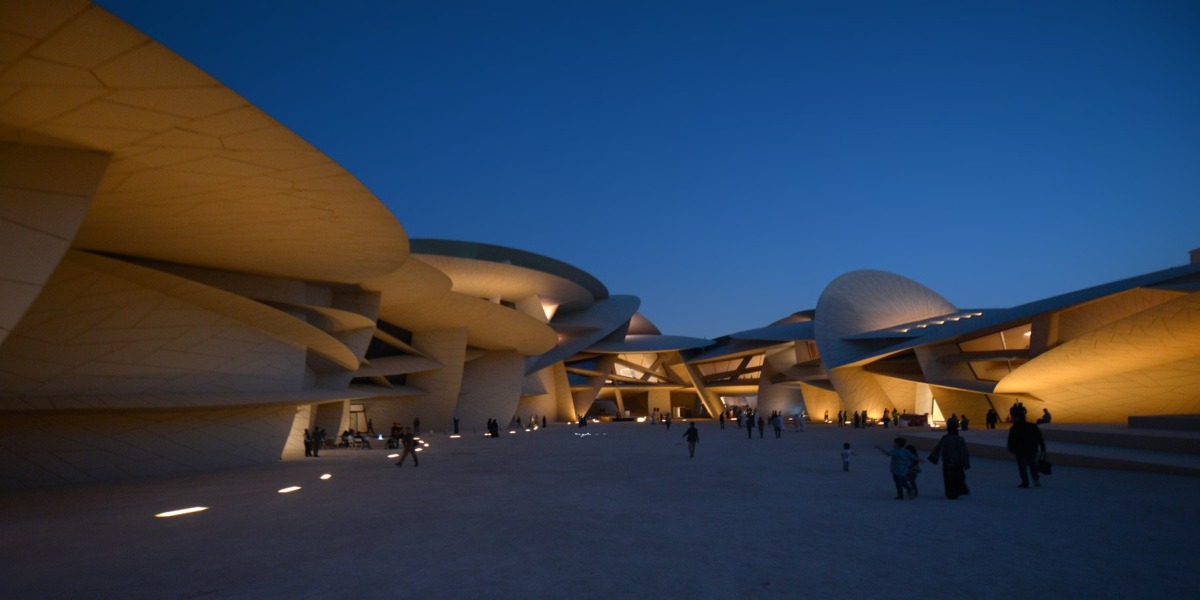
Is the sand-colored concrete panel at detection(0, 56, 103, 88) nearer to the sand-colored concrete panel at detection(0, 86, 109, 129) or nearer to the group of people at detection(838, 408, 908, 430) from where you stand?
the sand-colored concrete panel at detection(0, 86, 109, 129)

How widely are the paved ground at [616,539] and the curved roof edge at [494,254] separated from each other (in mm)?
20414

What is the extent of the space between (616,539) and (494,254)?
27.8 meters

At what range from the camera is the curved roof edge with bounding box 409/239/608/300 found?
30.8m

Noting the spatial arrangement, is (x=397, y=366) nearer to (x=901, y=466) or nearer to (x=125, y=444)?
→ (x=125, y=444)

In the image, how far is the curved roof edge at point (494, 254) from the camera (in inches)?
1214

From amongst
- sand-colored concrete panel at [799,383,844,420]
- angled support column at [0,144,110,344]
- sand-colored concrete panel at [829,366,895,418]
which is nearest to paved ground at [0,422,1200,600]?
angled support column at [0,144,110,344]

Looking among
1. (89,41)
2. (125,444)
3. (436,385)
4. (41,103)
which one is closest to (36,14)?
(89,41)

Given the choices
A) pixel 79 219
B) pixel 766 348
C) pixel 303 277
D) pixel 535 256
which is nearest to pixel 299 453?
pixel 303 277

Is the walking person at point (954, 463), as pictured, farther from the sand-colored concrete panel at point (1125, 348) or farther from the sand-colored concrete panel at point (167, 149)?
the sand-colored concrete panel at point (1125, 348)

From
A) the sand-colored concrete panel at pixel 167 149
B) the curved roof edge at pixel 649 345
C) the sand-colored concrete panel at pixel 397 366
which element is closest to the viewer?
the sand-colored concrete panel at pixel 167 149

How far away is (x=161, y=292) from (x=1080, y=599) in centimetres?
1407

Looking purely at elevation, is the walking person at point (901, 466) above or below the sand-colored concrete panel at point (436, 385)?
below

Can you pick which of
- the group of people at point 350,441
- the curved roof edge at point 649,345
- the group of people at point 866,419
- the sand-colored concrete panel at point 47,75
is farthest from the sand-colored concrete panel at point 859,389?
the sand-colored concrete panel at point 47,75

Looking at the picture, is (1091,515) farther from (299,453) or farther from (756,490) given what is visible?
(299,453)
